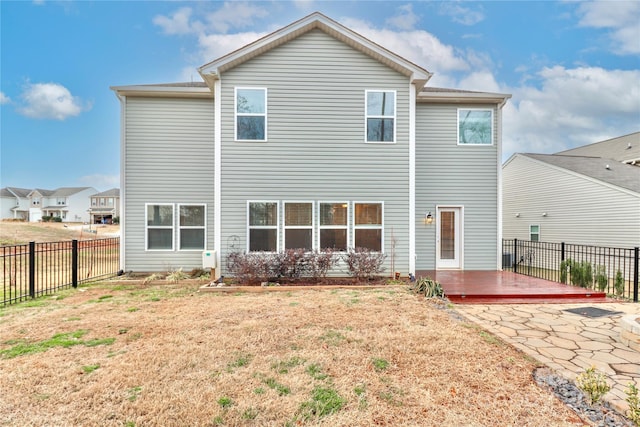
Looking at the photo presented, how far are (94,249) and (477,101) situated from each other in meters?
12.9

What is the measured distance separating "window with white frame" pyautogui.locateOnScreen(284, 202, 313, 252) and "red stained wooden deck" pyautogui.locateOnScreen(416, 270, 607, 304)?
12.6ft

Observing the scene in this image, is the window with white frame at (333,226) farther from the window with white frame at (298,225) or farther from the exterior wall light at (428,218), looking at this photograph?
the exterior wall light at (428,218)

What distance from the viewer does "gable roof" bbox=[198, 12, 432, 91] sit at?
8.08 meters

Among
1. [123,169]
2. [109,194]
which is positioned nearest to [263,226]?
[123,169]

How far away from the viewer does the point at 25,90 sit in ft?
95.5

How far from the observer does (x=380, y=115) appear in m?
8.62

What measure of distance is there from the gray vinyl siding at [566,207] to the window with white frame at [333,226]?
11856mm

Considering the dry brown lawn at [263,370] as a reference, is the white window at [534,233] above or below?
above

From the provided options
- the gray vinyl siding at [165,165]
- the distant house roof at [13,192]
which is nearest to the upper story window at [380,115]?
the gray vinyl siding at [165,165]

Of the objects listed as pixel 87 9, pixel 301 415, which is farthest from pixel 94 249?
pixel 87 9

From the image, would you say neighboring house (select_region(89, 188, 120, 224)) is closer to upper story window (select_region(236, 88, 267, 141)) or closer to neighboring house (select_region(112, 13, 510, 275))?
neighboring house (select_region(112, 13, 510, 275))

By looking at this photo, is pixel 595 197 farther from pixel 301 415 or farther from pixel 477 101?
pixel 301 415

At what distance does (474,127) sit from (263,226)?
7594mm

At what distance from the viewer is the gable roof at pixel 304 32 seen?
8078mm
